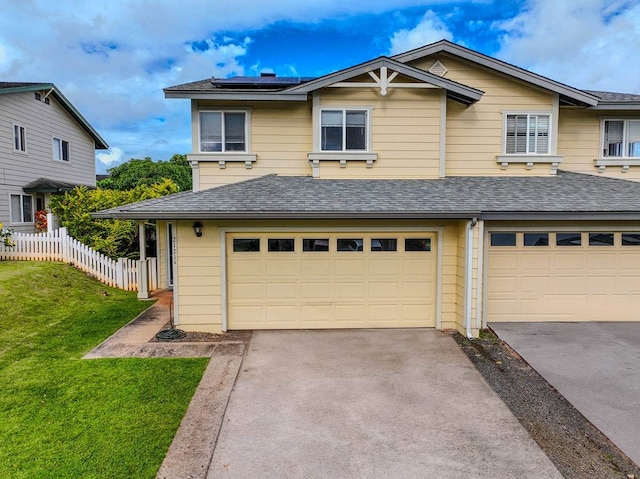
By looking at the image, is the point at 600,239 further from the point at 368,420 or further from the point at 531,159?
the point at 368,420

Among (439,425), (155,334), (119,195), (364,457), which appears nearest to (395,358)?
(439,425)

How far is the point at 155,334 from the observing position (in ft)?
26.6

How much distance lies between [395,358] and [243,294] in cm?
361

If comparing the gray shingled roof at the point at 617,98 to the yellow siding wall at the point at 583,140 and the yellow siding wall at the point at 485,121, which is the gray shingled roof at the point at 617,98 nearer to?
the yellow siding wall at the point at 583,140

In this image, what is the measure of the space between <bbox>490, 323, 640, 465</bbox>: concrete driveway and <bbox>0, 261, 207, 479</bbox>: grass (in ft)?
17.6

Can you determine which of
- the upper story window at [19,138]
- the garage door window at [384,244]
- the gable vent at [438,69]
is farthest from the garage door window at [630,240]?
the upper story window at [19,138]

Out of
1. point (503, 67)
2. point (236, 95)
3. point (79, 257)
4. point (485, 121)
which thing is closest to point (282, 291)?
point (236, 95)

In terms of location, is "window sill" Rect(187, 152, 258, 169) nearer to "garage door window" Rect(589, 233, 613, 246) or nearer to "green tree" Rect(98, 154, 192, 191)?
"garage door window" Rect(589, 233, 613, 246)

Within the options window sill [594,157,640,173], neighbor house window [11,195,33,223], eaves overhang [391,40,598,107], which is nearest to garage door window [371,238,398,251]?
eaves overhang [391,40,598,107]

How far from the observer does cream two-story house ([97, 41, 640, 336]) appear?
8.12 m

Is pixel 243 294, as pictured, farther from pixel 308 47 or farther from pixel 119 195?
pixel 308 47

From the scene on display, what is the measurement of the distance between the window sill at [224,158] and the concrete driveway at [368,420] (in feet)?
15.8

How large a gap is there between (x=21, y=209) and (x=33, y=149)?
280 cm

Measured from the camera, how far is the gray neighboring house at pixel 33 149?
15.4 metres
